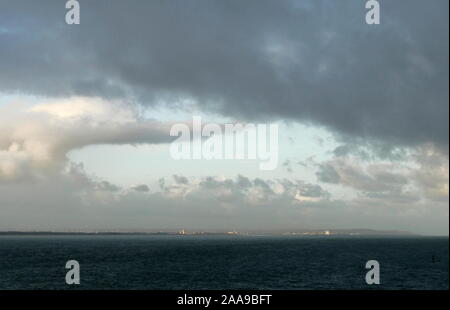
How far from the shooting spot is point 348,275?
89.0 metres

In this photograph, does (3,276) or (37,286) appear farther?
(3,276)

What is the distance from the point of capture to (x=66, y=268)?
3984 inches
